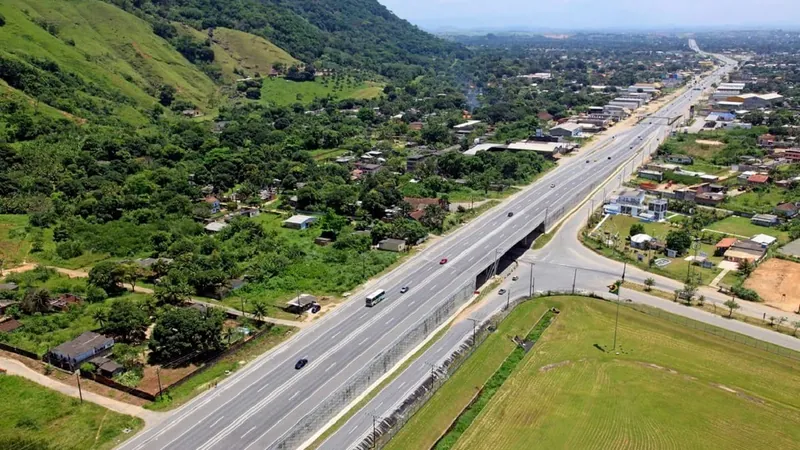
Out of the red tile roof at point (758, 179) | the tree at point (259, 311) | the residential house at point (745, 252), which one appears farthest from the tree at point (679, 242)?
the tree at point (259, 311)

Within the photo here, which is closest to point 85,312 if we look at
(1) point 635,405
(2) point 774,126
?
(1) point 635,405

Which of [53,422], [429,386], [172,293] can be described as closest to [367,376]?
[429,386]

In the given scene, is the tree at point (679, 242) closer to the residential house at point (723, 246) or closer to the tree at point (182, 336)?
the residential house at point (723, 246)

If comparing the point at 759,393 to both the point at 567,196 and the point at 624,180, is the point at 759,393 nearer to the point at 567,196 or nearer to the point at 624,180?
the point at 567,196

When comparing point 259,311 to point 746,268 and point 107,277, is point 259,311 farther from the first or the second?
point 746,268

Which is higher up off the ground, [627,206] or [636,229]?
[627,206]

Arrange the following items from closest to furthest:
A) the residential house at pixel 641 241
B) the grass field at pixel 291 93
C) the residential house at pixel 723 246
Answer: the residential house at pixel 723 246 → the residential house at pixel 641 241 → the grass field at pixel 291 93
